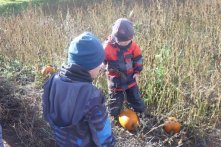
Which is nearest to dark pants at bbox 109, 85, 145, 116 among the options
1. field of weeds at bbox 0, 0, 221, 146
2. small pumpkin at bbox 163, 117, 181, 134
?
field of weeds at bbox 0, 0, 221, 146

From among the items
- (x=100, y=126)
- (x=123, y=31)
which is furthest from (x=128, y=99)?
(x=100, y=126)

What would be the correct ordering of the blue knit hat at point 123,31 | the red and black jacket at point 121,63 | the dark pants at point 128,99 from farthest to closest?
1. the dark pants at point 128,99
2. the red and black jacket at point 121,63
3. the blue knit hat at point 123,31

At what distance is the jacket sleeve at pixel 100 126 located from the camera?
7.43 feet

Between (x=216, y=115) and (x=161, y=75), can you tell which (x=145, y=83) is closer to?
(x=161, y=75)

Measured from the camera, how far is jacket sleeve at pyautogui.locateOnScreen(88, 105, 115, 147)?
227cm

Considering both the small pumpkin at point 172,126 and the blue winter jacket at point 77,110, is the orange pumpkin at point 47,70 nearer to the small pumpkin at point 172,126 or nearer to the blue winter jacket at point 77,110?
the small pumpkin at point 172,126

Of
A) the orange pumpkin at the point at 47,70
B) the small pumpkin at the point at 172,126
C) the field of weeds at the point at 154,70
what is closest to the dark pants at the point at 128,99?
the field of weeds at the point at 154,70

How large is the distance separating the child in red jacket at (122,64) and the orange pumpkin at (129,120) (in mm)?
108

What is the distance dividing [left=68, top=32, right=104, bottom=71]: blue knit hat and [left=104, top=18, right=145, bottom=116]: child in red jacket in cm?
103

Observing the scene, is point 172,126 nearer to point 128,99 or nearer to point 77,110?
point 128,99

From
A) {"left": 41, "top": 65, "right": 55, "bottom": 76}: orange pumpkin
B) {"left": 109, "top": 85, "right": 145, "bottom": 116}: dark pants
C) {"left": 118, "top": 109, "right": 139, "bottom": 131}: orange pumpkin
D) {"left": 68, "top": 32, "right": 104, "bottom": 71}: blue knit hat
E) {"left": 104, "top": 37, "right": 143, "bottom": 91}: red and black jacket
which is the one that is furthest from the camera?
{"left": 41, "top": 65, "right": 55, "bottom": 76}: orange pumpkin

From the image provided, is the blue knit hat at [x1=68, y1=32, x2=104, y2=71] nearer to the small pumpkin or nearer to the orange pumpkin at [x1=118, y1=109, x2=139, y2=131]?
the orange pumpkin at [x1=118, y1=109, x2=139, y2=131]

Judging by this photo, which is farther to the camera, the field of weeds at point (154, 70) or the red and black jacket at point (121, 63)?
the field of weeds at point (154, 70)

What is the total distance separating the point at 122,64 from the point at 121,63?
16mm
